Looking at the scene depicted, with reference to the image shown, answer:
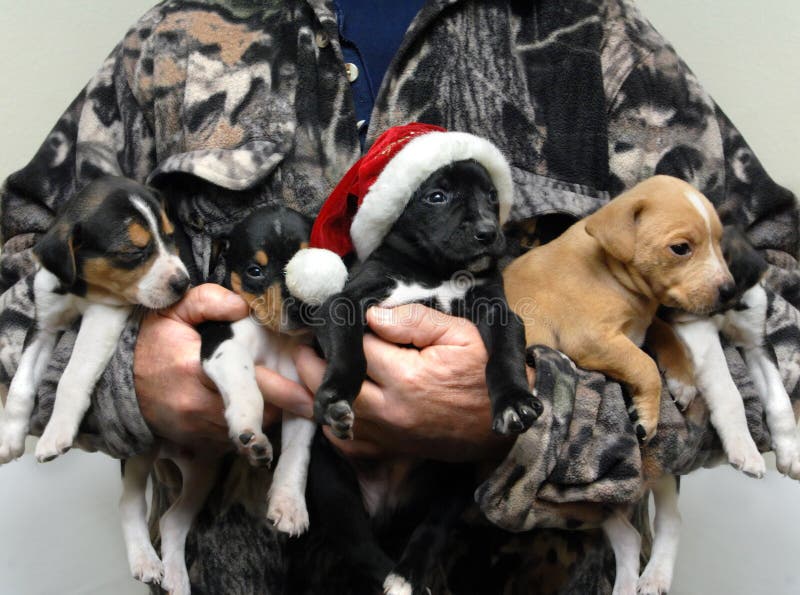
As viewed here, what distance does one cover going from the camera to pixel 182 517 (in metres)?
1.61

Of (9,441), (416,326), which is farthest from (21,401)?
(416,326)

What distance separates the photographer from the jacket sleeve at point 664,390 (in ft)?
4.27

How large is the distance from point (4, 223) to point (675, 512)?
1303mm

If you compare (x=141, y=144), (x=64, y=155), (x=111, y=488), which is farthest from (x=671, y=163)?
(x=111, y=488)

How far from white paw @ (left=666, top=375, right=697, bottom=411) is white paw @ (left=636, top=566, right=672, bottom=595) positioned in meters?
0.34

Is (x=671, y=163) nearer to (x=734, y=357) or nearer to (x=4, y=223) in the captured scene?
(x=734, y=357)

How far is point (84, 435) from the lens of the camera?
5.02 feet

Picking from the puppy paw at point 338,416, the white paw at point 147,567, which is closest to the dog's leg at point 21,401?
the white paw at point 147,567

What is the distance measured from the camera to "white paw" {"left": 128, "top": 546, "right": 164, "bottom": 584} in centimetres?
161

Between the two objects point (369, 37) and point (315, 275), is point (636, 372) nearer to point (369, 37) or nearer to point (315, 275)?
point (315, 275)

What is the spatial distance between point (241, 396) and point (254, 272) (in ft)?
0.72

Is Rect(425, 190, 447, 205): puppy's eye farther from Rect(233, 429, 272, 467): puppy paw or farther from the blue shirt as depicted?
Rect(233, 429, 272, 467): puppy paw

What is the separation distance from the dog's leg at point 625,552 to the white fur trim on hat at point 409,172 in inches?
24.2

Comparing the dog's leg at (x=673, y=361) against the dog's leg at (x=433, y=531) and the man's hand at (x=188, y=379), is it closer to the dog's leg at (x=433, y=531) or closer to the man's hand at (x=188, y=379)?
the dog's leg at (x=433, y=531)
